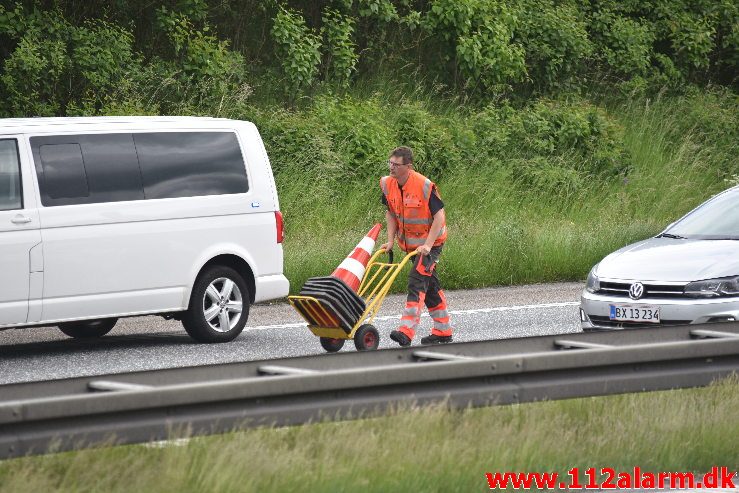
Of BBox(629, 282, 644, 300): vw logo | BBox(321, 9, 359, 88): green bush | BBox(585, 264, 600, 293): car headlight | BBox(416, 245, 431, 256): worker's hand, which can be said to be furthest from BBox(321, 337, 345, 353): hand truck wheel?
BBox(321, 9, 359, 88): green bush

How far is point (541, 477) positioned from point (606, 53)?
22380 mm

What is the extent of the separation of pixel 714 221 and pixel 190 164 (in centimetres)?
458

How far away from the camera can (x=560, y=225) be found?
20.5 m

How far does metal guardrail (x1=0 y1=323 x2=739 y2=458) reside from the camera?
→ 609cm

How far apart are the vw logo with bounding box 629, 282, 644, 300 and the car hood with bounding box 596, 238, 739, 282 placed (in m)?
0.07

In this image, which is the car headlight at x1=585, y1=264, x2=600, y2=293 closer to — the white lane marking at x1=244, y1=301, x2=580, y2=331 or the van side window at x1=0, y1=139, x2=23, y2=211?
the white lane marking at x1=244, y1=301, x2=580, y2=331

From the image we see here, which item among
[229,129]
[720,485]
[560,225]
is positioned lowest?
[560,225]

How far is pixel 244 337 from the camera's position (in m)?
13.2

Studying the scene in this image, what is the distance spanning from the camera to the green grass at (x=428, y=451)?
6172 mm

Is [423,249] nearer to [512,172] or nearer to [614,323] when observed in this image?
[614,323]

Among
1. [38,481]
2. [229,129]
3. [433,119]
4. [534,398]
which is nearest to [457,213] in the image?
[433,119]

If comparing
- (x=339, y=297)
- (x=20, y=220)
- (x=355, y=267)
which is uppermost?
(x=20, y=220)

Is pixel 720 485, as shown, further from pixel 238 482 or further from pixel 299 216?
pixel 299 216

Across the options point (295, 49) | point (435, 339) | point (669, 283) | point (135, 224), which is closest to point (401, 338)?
point (435, 339)
